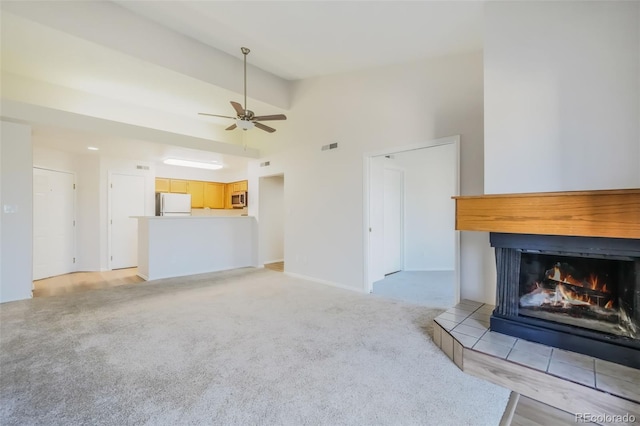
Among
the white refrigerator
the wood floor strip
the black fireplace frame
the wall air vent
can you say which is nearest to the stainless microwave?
the white refrigerator

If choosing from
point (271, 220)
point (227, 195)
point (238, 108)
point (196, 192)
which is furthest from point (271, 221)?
point (238, 108)

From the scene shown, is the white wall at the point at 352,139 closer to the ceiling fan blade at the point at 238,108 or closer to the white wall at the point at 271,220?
the white wall at the point at 271,220

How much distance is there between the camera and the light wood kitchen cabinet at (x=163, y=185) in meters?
6.91

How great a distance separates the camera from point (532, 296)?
215 cm

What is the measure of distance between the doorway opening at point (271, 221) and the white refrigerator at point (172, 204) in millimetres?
2144

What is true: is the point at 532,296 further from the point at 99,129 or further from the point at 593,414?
the point at 99,129

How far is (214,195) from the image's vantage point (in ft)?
26.0

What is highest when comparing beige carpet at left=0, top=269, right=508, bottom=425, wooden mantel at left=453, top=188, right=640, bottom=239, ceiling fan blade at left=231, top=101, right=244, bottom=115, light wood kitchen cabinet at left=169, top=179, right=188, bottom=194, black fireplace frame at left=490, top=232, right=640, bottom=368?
ceiling fan blade at left=231, top=101, right=244, bottom=115

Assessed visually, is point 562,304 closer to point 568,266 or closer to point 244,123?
point 568,266

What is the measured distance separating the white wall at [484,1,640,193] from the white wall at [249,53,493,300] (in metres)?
0.70

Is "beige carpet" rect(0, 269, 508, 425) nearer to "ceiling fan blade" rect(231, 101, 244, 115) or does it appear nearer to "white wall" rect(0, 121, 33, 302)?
"white wall" rect(0, 121, 33, 302)

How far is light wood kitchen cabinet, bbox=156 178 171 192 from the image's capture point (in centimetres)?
691

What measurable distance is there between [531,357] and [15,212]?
5931 mm

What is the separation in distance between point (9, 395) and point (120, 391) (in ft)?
2.22
